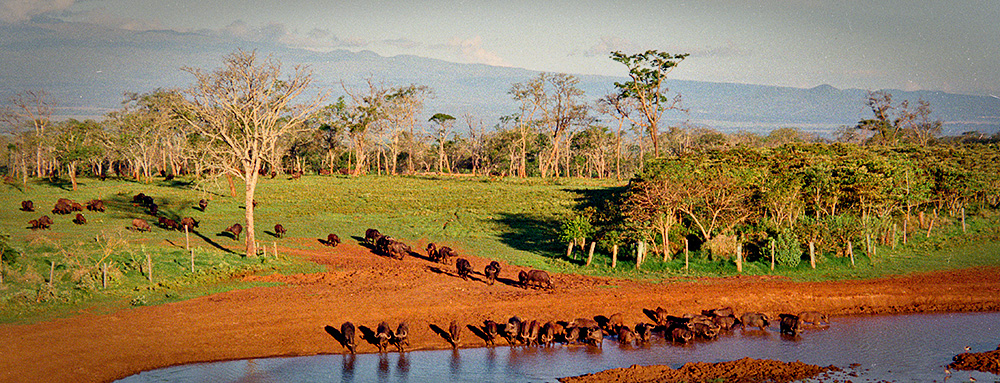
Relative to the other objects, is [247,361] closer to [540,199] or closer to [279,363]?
[279,363]

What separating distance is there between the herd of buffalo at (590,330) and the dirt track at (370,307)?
0.51m

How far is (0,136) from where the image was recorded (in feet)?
404

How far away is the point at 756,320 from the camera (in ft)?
72.1

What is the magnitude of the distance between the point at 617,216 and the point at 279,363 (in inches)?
799

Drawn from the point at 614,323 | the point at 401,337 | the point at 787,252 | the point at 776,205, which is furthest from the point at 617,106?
the point at 401,337

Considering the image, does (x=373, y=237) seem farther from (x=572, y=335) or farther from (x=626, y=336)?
(x=626, y=336)

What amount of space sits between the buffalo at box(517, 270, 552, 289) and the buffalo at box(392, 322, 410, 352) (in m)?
6.71

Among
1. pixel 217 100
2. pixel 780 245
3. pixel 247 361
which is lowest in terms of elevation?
Answer: pixel 247 361

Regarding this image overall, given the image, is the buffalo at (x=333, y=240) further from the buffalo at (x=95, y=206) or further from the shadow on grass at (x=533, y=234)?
the buffalo at (x=95, y=206)

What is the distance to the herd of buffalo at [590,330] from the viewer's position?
19.8 meters

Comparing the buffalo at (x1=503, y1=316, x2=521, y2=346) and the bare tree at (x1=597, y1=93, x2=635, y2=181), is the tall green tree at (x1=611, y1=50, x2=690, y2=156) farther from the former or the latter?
the buffalo at (x1=503, y1=316, x2=521, y2=346)

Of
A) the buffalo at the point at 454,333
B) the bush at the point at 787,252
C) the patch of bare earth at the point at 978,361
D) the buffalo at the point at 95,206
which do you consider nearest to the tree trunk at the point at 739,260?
the bush at the point at 787,252

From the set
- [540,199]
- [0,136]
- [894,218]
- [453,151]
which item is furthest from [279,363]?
[0,136]

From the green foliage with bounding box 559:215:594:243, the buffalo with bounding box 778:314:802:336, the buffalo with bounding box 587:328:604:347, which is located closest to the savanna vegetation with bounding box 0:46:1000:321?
the green foliage with bounding box 559:215:594:243
